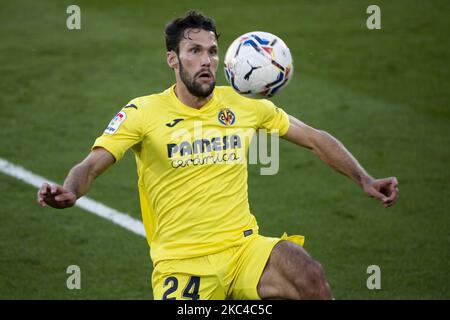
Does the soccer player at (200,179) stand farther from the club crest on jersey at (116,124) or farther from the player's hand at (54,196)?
the player's hand at (54,196)

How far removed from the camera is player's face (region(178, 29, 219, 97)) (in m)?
7.13

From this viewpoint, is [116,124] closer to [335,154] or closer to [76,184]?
[76,184]

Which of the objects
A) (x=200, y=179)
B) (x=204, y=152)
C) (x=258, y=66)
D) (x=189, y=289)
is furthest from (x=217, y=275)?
(x=258, y=66)

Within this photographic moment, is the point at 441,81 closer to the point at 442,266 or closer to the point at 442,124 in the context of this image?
the point at 442,124

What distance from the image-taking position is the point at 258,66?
22.6ft

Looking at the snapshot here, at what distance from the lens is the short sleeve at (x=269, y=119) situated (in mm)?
7477

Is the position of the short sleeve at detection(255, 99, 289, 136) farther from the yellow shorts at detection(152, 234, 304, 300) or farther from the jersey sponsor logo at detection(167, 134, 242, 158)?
the yellow shorts at detection(152, 234, 304, 300)

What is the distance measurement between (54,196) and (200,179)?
1.39 m

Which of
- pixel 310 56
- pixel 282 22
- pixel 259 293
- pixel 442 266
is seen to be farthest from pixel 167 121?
pixel 282 22

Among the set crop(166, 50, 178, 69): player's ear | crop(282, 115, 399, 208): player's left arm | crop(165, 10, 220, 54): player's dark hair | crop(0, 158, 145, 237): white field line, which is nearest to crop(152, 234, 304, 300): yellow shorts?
crop(282, 115, 399, 208): player's left arm

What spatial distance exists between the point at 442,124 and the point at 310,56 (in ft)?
9.42

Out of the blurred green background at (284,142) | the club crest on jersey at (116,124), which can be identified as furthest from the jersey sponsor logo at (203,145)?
the blurred green background at (284,142)

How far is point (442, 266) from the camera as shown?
9.55m

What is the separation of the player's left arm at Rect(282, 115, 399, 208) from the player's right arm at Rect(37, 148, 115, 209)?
5.35 ft
